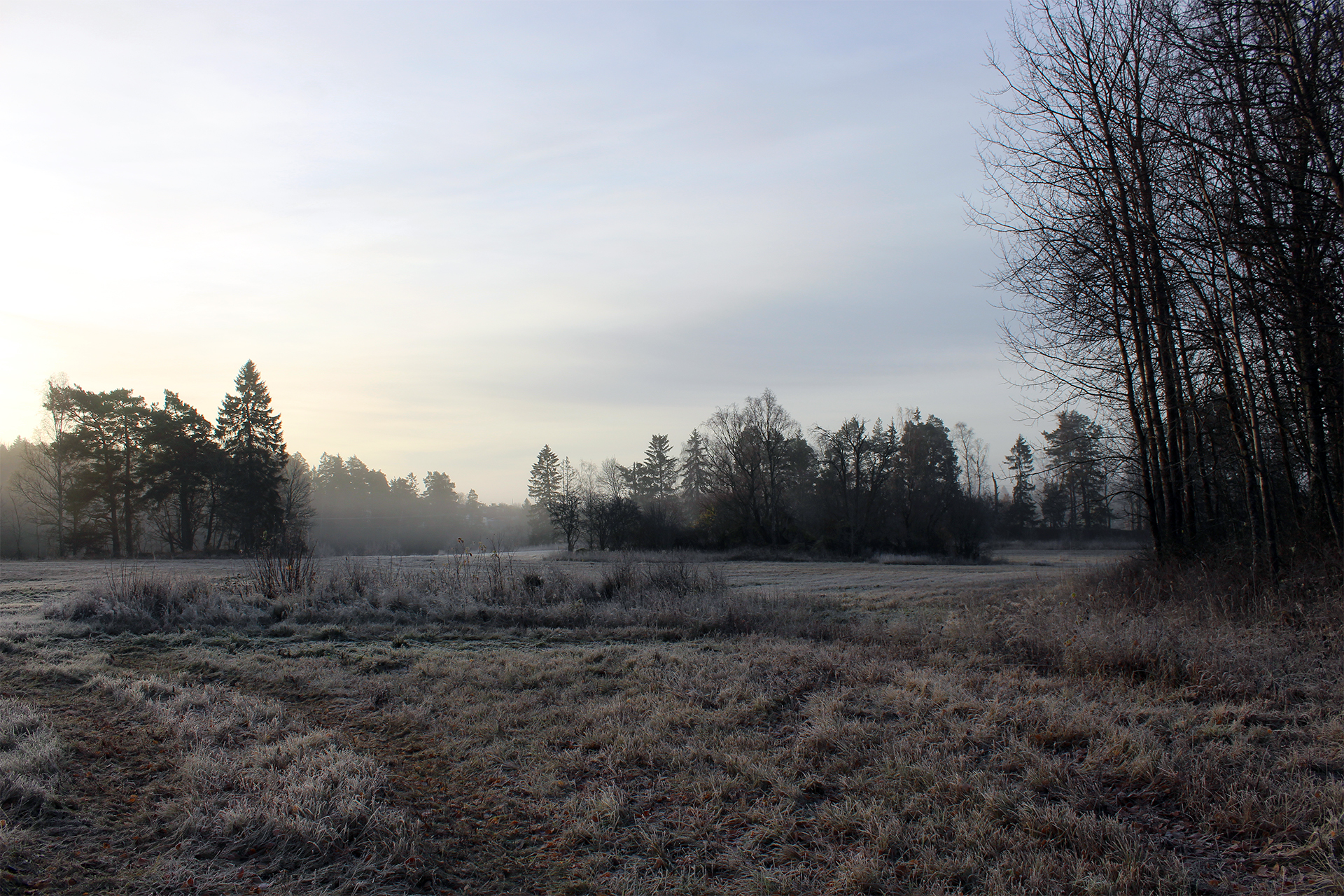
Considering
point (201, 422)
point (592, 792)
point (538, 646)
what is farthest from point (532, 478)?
point (592, 792)

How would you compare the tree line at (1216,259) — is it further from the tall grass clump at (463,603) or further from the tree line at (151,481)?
the tree line at (151,481)

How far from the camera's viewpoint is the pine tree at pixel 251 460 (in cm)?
4166

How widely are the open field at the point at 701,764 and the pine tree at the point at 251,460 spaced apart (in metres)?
37.2

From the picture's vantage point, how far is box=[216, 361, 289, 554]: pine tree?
1640 inches

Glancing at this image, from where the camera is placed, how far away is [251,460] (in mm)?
42594

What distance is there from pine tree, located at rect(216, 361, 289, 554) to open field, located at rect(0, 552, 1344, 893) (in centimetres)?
3719

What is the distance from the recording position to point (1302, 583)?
28.0ft

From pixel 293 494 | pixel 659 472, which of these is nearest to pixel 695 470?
pixel 659 472

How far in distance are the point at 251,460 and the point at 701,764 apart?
46.5m

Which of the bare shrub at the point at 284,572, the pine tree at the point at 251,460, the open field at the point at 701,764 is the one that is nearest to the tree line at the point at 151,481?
the pine tree at the point at 251,460

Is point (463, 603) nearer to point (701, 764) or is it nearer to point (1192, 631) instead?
point (701, 764)

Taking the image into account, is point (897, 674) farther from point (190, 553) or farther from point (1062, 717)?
point (190, 553)

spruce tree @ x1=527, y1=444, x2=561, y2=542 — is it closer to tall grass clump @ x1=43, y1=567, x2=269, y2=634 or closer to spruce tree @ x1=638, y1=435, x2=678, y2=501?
spruce tree @ x1=638, y1=435, x2=678, y2=501

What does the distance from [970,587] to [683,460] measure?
5149 cm
